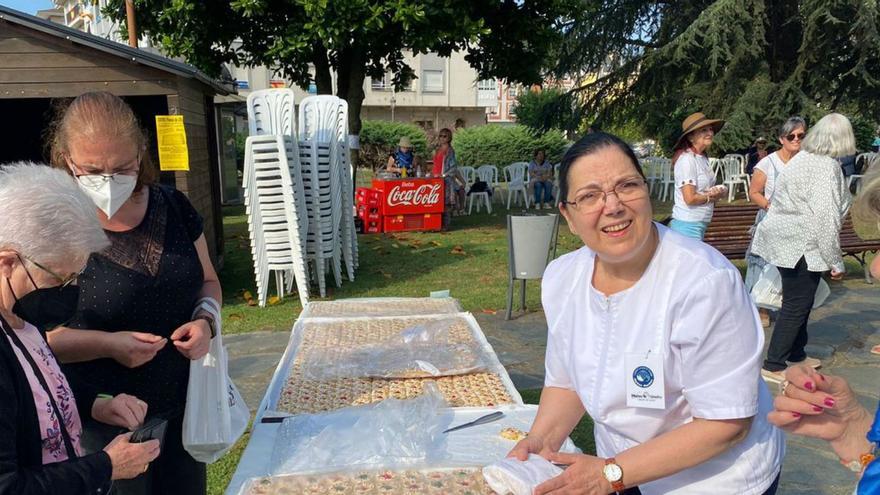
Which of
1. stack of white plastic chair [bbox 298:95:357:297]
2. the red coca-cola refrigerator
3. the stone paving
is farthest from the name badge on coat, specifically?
the red coca-cola refrigerator

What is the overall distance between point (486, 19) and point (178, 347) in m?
11.6

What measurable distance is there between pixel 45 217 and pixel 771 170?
545 cm

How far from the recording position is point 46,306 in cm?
152

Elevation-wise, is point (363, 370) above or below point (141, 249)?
below

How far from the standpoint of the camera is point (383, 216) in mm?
12484

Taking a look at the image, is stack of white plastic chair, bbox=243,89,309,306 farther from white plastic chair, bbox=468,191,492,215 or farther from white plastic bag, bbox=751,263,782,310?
white plastic chair, bbox=468,191,492,215

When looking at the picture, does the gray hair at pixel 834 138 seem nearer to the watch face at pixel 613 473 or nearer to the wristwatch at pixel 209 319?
the watch face at pixel 613 473

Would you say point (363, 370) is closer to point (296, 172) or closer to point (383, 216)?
point (296, 172)

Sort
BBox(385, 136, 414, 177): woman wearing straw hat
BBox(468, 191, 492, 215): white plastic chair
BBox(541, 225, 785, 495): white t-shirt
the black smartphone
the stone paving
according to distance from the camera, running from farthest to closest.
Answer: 1. BBox(468, 191, 492, 215): white plastic chair
2. BBox(385, 136, 414, 177): woman wearing straw hat
3. the stone paving
4. the black smartphone
5. BBox(541, 225, 785, 495): white t-shirt

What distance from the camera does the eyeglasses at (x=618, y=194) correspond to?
1.70 m

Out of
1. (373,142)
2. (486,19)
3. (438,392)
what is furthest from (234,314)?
(373,142)

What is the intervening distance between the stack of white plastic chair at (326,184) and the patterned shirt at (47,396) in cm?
579

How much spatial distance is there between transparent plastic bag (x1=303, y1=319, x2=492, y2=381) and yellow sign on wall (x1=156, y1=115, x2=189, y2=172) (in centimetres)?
372

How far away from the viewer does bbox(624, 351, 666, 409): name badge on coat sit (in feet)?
5.29
